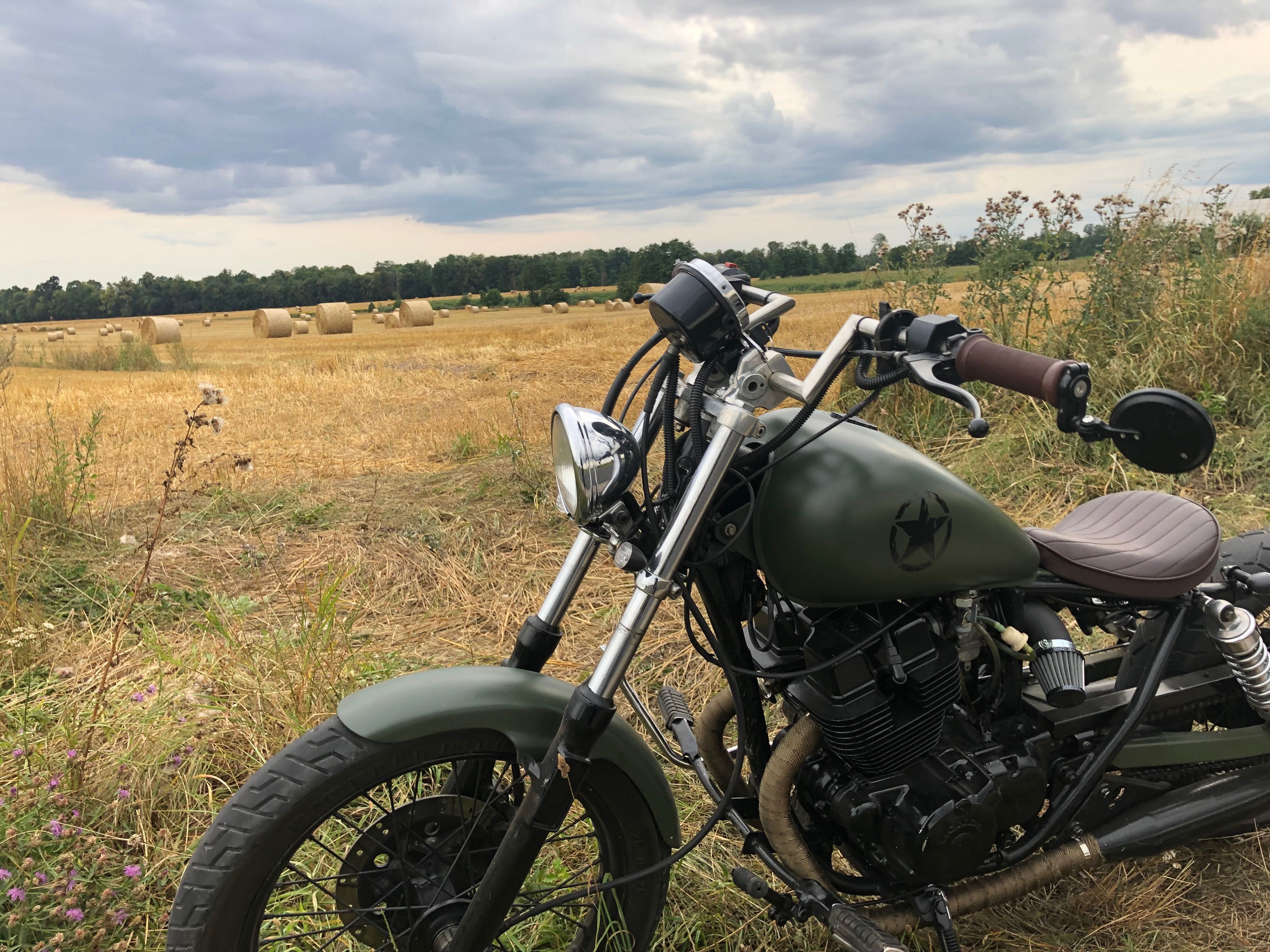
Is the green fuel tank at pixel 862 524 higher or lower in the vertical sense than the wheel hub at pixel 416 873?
higher

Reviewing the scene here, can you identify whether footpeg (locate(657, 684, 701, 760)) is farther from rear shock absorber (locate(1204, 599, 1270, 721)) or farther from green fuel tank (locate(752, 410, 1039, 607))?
rear shock absorber (locate(1204, 599, 1270, 721))

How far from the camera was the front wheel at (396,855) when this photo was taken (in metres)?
1.50

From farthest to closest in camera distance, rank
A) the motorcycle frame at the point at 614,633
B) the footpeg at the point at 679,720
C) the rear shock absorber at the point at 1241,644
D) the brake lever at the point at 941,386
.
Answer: the rear shock absorber at the point at 1241,644 → the footpeg at the point at 679,720 → the motorcycle frame at the point at 614,633 → the brake lever at the point at 941,386

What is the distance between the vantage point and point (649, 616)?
1524 mm

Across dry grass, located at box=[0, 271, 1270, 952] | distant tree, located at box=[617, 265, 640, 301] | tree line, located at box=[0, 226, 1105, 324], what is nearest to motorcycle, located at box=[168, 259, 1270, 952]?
dry grass, located at box=[0, 271, 1270, 952]

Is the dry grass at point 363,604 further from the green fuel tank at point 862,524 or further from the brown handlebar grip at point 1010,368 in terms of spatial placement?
the brown handlebar grip at point 1010,368

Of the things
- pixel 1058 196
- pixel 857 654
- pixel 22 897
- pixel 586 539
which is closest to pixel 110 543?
pixel 22 897

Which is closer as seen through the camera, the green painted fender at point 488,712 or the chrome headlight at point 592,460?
the chrome headlight at point 592,460

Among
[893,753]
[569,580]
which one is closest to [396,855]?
[569,580]

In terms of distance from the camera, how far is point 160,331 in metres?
24.0

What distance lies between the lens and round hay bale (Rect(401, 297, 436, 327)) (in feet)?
97.1

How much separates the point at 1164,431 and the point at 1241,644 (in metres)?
0.85

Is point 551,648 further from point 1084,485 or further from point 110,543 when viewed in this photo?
point 1084,485

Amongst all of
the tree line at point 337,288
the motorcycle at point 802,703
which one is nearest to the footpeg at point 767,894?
the motorcycle at point 802,703
